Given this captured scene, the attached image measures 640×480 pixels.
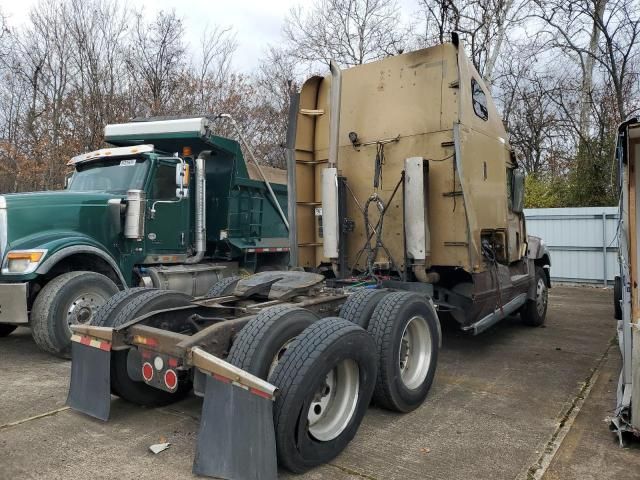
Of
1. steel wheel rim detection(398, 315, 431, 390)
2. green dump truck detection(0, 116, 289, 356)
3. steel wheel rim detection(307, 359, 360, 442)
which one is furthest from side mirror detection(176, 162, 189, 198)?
steel wheel rim detection(307, 359, 360, 442)

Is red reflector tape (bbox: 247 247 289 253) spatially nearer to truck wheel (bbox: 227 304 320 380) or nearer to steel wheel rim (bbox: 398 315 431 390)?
steel wheel rim (bbox: 398 315 431 390)

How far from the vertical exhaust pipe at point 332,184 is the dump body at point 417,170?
1.2 inches

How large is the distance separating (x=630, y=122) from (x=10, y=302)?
20.3 feet

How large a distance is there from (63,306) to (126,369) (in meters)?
2.31

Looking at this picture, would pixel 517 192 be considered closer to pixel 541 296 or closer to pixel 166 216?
pixel 541 296

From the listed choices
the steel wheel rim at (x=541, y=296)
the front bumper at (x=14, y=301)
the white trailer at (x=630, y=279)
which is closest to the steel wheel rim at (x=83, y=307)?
the front bumper at (x=14, y=301)

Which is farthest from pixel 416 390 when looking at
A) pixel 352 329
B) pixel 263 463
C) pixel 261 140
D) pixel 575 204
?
pixel 261 140

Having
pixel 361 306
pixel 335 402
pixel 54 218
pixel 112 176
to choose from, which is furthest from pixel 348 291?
pixel 112 176

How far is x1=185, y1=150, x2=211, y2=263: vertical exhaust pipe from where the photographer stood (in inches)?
315

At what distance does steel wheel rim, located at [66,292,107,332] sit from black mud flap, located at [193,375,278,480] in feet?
11.4

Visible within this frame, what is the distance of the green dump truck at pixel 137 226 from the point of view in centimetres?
571

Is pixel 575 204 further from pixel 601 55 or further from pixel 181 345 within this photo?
pixel 181 345

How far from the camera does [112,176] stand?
7477 millimetres

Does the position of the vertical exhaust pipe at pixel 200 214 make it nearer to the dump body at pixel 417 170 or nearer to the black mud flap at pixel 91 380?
the dump body at pixel 417 170
